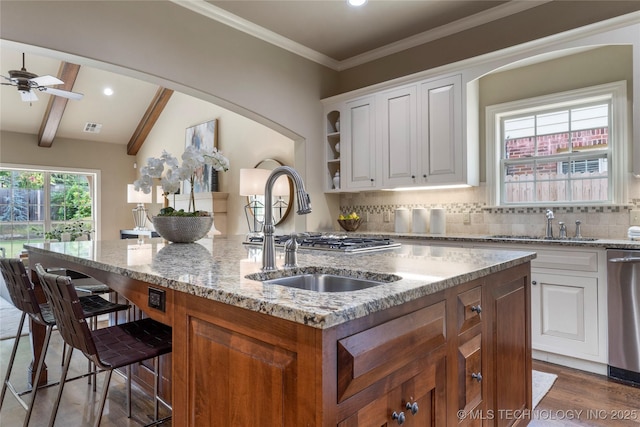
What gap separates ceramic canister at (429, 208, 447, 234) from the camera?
402 centimetres

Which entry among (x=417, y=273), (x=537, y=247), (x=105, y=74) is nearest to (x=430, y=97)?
(x=537, y=247)

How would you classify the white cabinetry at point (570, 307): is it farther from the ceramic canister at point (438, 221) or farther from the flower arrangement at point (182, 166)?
the flower arrangement at point (182, 166)

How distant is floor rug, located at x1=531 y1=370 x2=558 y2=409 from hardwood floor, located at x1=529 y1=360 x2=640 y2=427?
0.08 feet

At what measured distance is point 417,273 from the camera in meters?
1.32

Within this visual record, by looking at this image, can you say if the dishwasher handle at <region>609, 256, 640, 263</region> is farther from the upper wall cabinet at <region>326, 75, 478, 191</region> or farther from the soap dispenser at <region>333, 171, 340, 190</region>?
the soap dispenser at <region>333, 171, 340, 190</region>

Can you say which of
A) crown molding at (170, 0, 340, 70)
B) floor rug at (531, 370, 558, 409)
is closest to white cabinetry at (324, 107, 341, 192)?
crown molding at (170, 0, 340, 70)

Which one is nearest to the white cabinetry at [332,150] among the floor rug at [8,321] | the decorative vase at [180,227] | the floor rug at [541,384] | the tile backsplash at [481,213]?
the tile backsplash at [481,213]

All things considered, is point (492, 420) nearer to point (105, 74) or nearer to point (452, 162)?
point (452, 162)

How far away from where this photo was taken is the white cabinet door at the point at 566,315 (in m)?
2.79

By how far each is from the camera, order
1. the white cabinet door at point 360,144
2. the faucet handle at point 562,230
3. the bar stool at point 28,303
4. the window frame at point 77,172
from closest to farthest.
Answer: the bar stool at point 28,303 → the faucet handle at point 562,230 → the white cabinet door at point 360,144 → the window frame at point 77,172

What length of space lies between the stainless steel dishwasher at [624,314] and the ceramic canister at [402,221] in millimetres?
1950

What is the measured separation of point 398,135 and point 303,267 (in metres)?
2.94

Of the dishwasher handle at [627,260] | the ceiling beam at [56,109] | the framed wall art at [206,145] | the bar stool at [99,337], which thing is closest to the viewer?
the bar stool at [99,337]

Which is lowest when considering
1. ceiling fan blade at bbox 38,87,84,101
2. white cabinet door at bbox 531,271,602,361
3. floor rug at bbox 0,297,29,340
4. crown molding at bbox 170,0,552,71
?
floor rug at bbox 0,297,29,340
